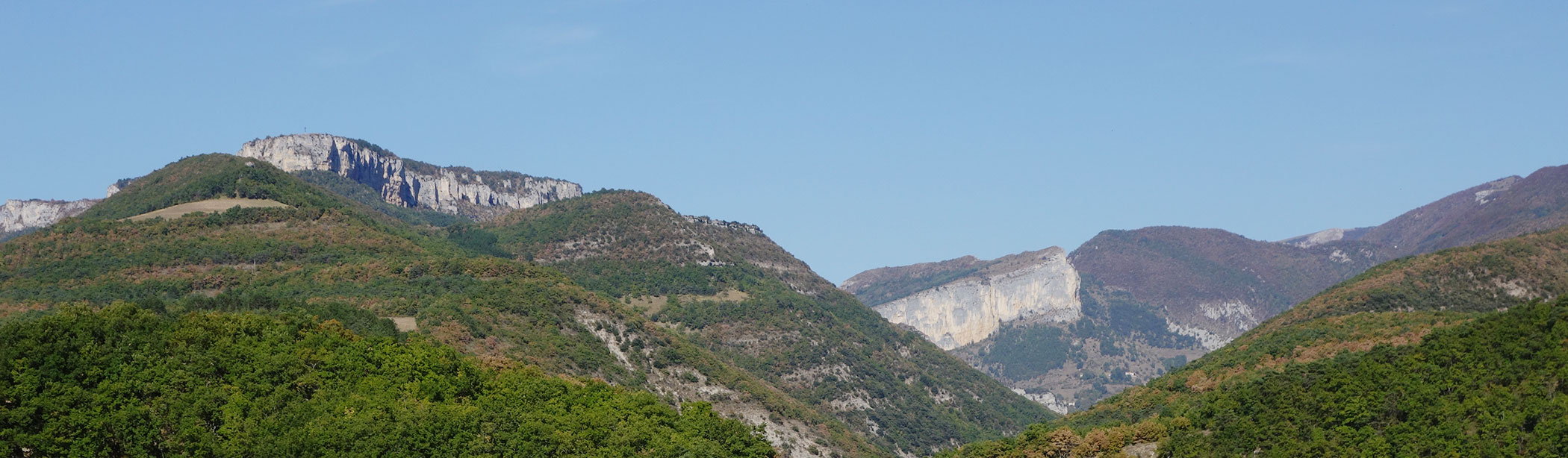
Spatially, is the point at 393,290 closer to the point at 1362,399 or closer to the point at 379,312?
the point at 379,312

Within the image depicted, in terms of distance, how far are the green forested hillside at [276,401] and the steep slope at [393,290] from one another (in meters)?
28.3

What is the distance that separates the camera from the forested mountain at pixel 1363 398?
9481 cm

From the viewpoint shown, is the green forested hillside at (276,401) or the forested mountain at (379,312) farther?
the forested mountain at (379,312)

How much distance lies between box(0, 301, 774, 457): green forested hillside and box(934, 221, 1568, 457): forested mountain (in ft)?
112

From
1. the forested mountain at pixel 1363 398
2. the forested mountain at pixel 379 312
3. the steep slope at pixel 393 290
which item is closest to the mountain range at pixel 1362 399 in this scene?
the forested mountain at pixel 1363 398

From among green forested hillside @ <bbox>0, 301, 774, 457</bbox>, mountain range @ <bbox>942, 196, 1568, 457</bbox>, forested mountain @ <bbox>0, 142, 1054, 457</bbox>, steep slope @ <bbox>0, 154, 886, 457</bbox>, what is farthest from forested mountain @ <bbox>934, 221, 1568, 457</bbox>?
steep slope @ <bbox>0, 154, 886, 457</bbox>

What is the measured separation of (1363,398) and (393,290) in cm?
9662

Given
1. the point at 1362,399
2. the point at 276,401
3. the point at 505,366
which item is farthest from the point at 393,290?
the point at 1362,399

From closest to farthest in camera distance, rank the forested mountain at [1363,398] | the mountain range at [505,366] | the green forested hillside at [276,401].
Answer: the green forested hillside at [276,401] < the mountain range at [505,366] < the forested mountain at [1363,398]

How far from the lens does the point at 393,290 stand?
152m

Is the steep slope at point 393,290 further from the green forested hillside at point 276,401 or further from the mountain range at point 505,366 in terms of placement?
the green forested hillside at point 276,401

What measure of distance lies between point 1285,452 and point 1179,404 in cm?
2725

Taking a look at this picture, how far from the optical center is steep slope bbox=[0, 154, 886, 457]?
14038cm

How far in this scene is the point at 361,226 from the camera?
614 feet
